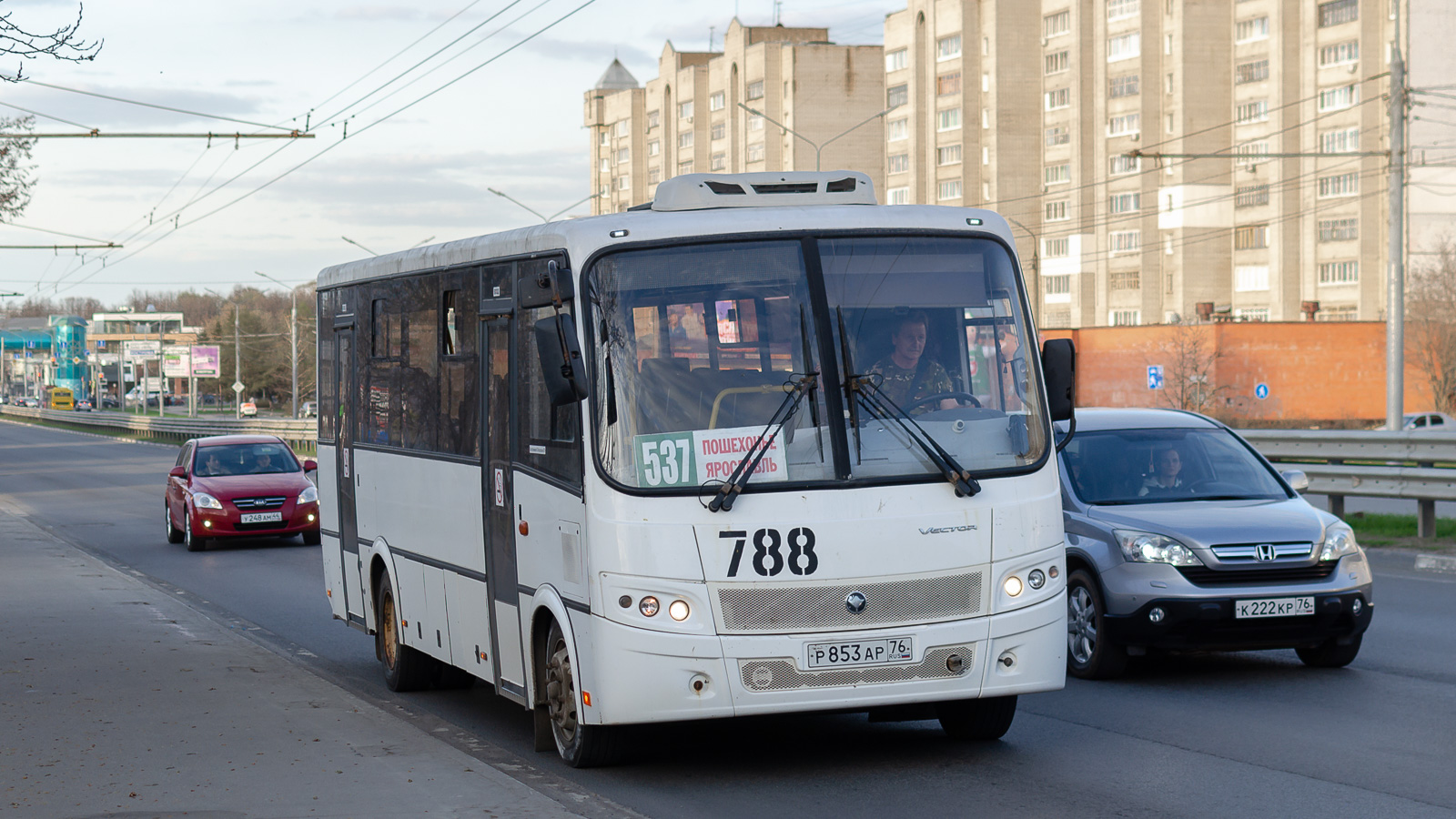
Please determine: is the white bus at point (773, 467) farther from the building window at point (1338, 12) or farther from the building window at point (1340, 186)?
the building window at point (1338, 12)

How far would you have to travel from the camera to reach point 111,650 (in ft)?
38.9

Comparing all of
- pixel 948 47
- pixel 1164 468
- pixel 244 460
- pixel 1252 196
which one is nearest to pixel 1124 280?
pixel 1252 196

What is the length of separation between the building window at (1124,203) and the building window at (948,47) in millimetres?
13610

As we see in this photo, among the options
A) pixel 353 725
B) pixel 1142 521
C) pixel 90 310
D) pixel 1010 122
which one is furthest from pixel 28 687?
pixel 90 310

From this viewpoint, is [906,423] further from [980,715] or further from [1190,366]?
[1190,366]

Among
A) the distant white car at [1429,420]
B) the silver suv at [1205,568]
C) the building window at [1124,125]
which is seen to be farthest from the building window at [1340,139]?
the silver suv at [1205,568]

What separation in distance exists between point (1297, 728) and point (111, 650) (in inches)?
316

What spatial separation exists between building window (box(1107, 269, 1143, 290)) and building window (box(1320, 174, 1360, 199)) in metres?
10.9

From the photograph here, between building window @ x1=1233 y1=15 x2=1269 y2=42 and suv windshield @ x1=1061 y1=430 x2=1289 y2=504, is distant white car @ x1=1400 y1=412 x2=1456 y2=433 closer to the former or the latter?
building window @ x1=1233 y1=15 x2=1269 y2=42

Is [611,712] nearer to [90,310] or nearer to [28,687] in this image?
[28,687]

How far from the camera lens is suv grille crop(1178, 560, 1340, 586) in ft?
31.1

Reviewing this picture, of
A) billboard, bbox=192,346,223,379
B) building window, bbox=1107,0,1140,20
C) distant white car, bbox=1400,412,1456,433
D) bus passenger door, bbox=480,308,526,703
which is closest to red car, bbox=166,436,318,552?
bus passenger door, bbox=480,308,526,703

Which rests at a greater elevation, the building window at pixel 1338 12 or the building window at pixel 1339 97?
the building window at pixel 1338 12

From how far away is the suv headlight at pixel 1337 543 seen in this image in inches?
379
